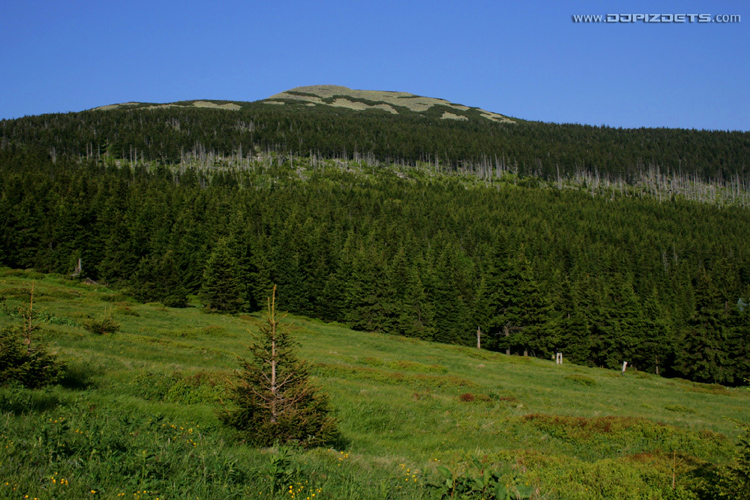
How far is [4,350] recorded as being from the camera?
11.0 metres

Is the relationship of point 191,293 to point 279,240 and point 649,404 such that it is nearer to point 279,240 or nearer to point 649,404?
point 279,240

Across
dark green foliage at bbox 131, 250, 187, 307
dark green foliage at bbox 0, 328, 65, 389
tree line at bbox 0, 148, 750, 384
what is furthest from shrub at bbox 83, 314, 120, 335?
dark green foliage at bbox 131, 250, 187, 307

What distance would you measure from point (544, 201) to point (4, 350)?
506ft

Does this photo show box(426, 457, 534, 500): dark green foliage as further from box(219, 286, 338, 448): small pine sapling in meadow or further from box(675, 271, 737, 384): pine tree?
box(675, 271, 737, 384): pine tree

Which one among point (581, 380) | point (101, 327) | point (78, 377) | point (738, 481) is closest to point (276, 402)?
point (78, 377)

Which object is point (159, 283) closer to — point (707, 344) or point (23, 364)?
point (23, 364)

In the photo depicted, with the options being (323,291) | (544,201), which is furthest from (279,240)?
(544,201)

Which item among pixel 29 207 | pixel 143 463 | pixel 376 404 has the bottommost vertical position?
pixel 376 404

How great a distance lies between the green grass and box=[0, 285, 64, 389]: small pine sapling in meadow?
51cm

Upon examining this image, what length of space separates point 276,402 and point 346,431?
4530mm

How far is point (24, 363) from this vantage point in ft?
36.2

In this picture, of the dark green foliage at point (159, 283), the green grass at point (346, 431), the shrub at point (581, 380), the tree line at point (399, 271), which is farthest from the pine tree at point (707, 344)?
the dark green foliage at point (159, 283)

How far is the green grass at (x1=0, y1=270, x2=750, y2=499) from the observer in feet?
19.7

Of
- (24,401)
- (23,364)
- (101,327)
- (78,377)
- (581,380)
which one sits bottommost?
(581,380)
